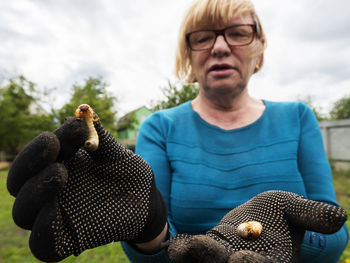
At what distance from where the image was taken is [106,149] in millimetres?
786

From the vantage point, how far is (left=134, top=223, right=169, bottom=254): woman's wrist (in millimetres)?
1045

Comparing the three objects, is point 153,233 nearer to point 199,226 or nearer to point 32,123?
point 199,226

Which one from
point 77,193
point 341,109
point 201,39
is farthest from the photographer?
point 341,109

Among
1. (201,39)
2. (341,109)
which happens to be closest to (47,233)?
(201,39)

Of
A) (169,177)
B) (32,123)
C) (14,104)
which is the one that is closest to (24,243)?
(169,177)

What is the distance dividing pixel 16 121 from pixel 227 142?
2326cm

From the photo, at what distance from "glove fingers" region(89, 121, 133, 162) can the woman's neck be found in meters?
0.93

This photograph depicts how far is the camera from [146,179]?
89 centimetres

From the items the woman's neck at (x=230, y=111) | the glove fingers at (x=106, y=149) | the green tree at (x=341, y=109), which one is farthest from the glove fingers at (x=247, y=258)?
the green tree at (x=341, y=109)

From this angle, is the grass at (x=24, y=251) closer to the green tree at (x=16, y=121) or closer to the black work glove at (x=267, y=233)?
the black work glove at (x=267, y=233)

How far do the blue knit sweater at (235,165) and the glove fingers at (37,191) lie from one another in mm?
726

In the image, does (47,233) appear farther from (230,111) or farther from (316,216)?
(230,111)

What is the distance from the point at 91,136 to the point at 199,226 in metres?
0.89

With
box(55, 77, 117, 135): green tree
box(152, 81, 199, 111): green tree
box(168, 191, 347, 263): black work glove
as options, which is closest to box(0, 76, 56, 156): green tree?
box(55, 77, 117, 135): green tree
